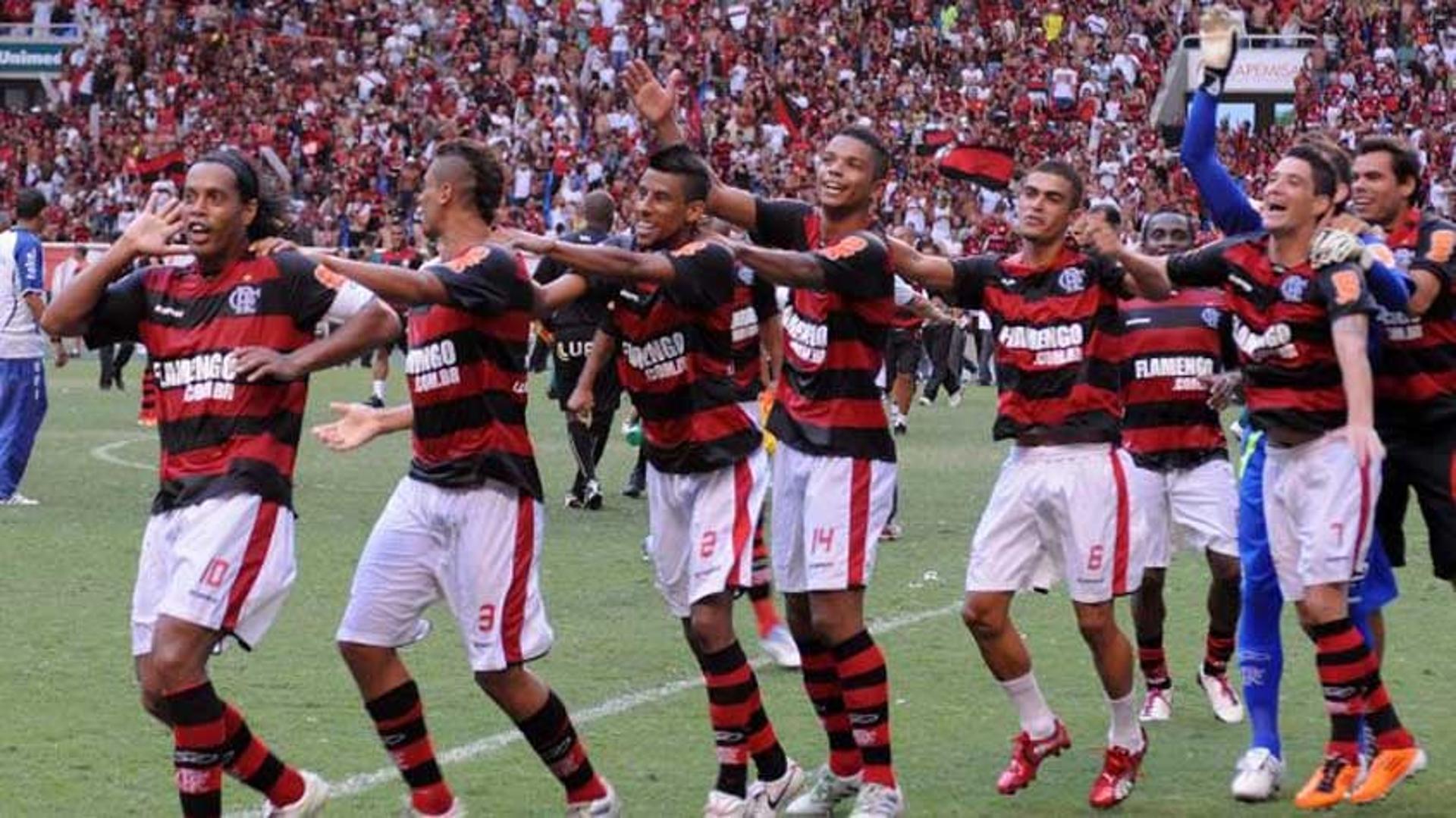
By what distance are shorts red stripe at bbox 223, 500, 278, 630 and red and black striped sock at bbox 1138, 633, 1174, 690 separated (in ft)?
13.5

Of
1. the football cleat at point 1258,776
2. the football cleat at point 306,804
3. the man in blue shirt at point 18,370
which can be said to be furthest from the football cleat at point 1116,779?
the man in blue shirt at point 18,370

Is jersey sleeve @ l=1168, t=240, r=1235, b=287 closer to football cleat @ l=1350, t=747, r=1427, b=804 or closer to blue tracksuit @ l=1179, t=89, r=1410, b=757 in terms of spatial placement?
blue tracksuit @ l=1179, t=89, r=1410, b=757

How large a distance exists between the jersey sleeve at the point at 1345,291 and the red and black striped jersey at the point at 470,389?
2642mm

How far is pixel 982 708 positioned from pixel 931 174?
29997 mm

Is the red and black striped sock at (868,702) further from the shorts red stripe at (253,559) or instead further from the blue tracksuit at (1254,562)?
the shorts red stripe at (253,559)

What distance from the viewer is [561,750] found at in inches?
317

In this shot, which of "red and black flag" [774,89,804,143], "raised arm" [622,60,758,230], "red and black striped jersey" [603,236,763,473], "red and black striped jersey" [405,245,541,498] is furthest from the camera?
"red and black flag" [774,89,804,143]

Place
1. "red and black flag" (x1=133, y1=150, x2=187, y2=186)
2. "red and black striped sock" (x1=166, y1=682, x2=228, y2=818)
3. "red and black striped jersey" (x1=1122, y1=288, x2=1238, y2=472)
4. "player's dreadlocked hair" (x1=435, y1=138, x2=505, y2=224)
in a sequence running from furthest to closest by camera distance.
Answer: "red and black flag" (x1=133, y1=150, x2=187, y2=186) < "red and black striped jersey" (x1=1122, y1=288, x2=1238, y2=472) < "player's dreadlocked hair" (x1=435, y1=138, x2=505, y2=224) < "red and black striped sock" (x1=166, y1=682, x2=228, y2=818)

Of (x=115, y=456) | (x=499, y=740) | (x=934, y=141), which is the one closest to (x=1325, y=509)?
(x=499, y=740)

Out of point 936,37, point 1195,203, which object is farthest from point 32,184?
point 1195,203

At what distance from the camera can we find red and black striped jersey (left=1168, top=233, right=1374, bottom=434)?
8.50 m

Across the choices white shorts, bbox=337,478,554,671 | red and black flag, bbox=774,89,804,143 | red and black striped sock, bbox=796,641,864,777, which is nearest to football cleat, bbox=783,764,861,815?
red and black striped sock, bbox=796,641,864,777

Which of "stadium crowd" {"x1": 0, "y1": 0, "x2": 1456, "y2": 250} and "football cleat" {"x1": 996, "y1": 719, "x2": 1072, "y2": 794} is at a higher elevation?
"football cleat" {"x1": 996, "y1": 719, "x2": 1072, "y2": 794}

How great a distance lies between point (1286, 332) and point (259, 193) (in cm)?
347
